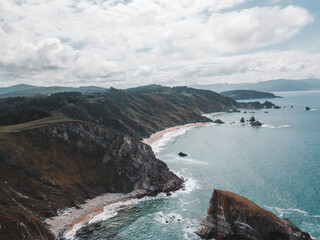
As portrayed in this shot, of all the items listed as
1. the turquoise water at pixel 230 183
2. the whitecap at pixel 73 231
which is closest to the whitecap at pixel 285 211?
the turquoise water at pixel 230 183

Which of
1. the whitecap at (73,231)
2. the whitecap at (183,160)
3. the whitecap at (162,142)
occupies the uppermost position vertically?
the whitecap at (162,142)

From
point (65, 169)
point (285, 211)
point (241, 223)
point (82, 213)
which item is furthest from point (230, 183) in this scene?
point (65, 169)

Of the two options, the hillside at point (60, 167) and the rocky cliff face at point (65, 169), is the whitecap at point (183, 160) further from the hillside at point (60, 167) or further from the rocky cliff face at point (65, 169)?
the hillside at point (60, 167)

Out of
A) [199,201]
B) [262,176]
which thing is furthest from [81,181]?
[262,176]

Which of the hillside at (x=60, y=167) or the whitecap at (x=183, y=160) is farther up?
the hillside at (x=60, y=167)

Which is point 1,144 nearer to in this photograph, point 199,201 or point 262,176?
point 199,201

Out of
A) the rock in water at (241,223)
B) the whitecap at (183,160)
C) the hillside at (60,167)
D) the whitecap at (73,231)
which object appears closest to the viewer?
the rock in water at (241,223)
